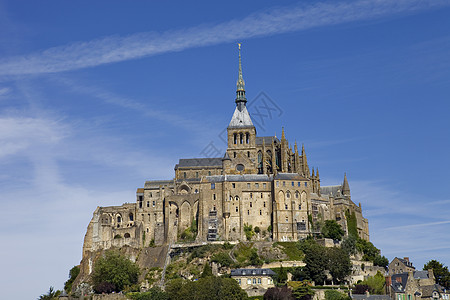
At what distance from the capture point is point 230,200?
124m

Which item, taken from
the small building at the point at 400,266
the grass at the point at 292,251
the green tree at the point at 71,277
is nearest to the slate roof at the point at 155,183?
→ the green tree at the point at 71,277

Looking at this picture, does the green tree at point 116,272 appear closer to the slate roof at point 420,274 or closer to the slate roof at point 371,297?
the slate roof at point 371,297

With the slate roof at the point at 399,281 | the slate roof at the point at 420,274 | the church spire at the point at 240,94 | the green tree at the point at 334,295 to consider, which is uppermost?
the church spire at the point at 240,94

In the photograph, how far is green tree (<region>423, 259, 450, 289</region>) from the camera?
4385 inches

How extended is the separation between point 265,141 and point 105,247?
3709 centimetres

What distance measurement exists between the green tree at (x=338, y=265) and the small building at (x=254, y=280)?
8857mm

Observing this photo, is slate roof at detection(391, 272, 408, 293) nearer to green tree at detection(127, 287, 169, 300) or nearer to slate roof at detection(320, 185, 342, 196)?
slate roof at detection(320, 185, 342, 196)

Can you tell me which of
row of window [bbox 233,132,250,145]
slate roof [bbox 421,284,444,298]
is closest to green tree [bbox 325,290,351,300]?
slate roof [bbox 421,284,444,298]

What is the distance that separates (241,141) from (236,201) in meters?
15.8

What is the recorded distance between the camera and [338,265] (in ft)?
344

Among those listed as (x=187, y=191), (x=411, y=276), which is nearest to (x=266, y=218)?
(x=187, y=191)

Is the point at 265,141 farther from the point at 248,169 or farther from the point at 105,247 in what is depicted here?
the point at 105,247

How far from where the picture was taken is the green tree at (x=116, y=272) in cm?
11294

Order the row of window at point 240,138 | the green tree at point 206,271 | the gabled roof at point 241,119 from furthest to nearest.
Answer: the gabled roof at point 241,119
the row of window at point 240,138
the green tree at point 206,271
